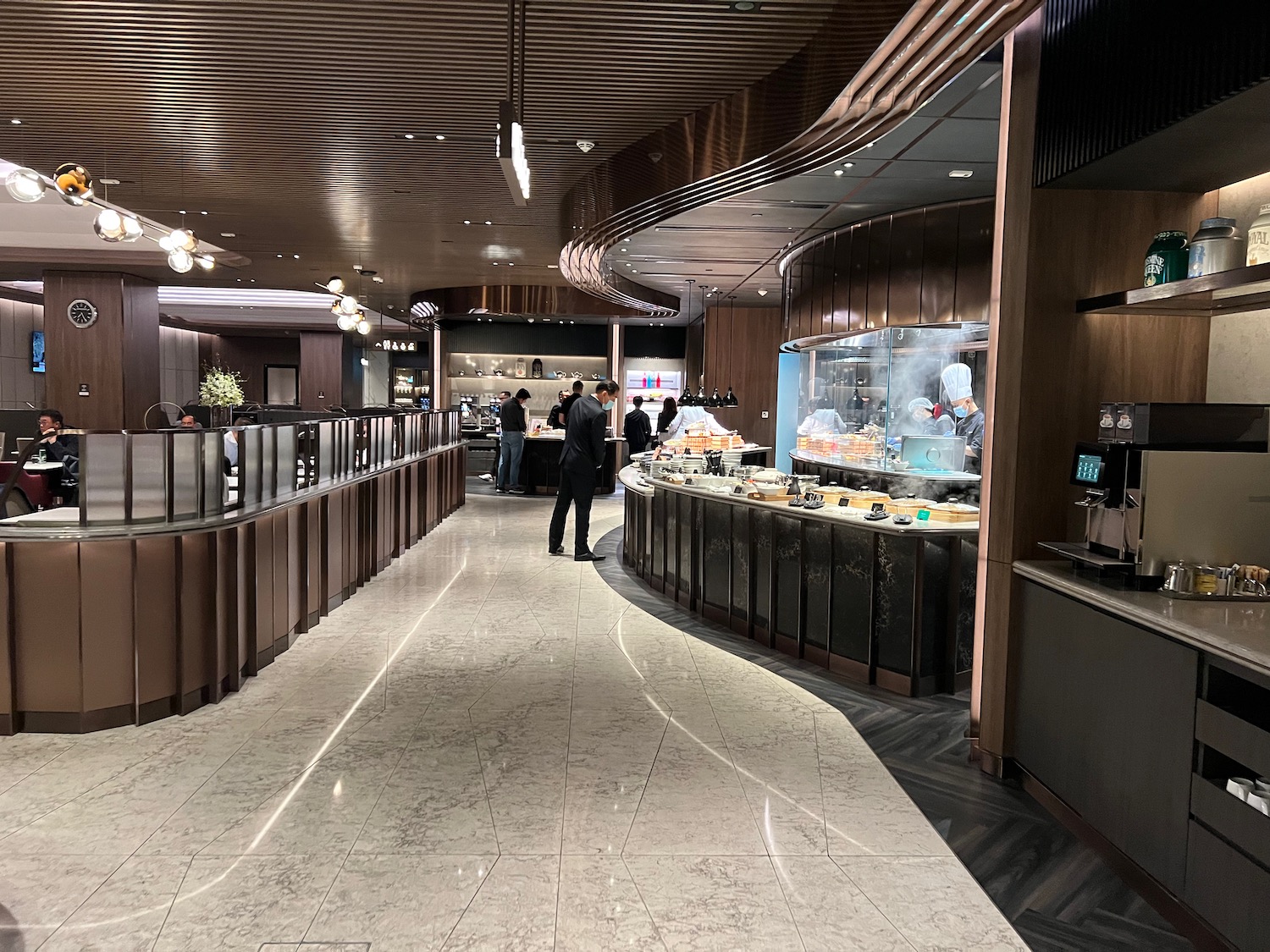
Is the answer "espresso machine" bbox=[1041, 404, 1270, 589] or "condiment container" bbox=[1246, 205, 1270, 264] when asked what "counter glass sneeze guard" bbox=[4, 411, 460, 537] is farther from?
"condiment container" bbox=[1246, 205, 1270, 264]

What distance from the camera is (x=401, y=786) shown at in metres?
3.42

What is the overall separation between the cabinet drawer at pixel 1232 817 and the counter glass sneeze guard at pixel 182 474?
166 inches

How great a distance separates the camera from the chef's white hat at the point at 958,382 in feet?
25.2

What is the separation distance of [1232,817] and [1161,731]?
339mm

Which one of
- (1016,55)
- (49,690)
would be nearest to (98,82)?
(49,690)

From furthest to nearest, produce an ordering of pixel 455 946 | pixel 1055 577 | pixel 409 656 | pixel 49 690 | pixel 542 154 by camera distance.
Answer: pixel 542 154, pixel 409 656, pixel 49 690, pixel 1055 577, pixel 455 946

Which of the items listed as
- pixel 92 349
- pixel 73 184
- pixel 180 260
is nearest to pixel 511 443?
pixel 92 349

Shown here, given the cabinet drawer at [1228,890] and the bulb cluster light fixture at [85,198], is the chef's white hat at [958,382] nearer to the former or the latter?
the cabinet drawer at [1228,890]

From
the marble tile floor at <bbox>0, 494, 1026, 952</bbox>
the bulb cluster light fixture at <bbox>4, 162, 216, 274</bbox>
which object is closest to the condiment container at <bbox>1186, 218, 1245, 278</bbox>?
the marble tile floor at <bbox>0, 494, 1026, 952</bbox>

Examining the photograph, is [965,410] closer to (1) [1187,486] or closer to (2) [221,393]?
(1) [1187,486]

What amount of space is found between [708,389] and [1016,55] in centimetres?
1121

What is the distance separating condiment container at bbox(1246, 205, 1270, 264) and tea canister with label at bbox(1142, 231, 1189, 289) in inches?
11.5

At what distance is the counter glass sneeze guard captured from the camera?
4012 mm

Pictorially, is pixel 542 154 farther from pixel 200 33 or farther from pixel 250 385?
pixel 250 385
